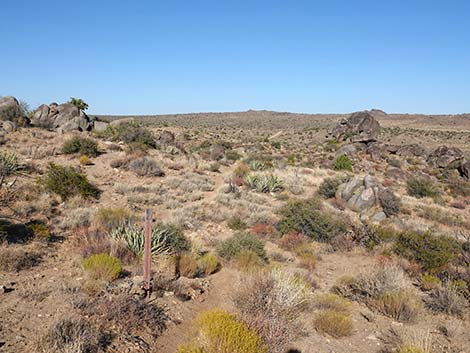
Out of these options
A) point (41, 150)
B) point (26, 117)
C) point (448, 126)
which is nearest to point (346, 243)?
point (41, 150)

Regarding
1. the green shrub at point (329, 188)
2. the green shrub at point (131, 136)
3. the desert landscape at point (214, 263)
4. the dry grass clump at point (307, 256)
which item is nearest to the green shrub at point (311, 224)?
the desert landscape at point (214, 263)

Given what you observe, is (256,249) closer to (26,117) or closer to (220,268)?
(220,268)

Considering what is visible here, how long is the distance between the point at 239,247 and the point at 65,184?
817 centimetres

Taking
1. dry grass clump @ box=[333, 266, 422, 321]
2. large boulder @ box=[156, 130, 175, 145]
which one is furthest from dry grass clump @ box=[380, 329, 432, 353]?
large boulder @ box=[156, 130, 175, 145]

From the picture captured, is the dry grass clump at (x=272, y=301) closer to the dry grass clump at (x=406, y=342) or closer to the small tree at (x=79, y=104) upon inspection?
the dry grass clump at (x=406, y=342)

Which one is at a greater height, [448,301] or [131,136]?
[131,136]

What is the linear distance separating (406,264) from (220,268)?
5317mm

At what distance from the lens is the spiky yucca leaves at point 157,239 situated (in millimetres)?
8664

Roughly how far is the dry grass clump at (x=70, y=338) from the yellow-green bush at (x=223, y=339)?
51.0 inches

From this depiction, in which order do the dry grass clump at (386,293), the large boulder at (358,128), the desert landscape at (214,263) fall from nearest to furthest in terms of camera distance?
the desert landscape at (214,263) < the dry grass clump at (386,293) < the large boulder at (358,128)

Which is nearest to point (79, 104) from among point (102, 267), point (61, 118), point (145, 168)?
point (61, 118)

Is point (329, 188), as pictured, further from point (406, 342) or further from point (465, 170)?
point (465, 170)

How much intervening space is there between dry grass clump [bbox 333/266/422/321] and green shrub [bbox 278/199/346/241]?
3.67 meters

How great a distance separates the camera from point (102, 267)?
7.00m
